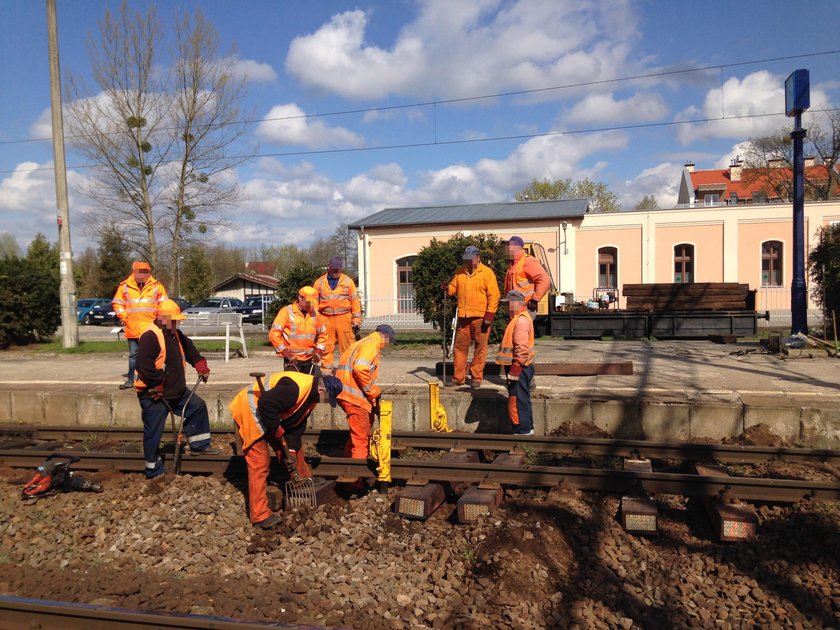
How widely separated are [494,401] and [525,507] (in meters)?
3.24

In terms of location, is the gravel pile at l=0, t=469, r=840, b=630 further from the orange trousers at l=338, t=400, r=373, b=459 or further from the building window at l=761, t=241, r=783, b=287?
the building window at l=761, t=241, r=783, b=287

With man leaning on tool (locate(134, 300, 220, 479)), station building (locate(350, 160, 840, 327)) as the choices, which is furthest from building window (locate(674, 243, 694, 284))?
man leaning on tool (locate(134, 300, 220, 479))

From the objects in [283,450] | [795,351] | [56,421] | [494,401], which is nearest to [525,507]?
[283,450]

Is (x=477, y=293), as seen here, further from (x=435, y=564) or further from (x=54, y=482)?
(x=54, y=482)

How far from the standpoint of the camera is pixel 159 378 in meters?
6.65

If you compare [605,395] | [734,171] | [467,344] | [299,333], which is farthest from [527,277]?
[734,171]

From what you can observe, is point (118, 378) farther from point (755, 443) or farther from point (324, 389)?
point (755, 443)

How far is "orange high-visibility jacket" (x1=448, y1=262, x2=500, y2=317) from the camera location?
9.38m

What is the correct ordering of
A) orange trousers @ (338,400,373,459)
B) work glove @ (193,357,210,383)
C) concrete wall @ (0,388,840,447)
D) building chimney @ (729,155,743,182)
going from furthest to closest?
building chimney @ (729,155,743,182), concrete wall @ (0,388,840,447), work glove @ (193,357,210,383), orange trousers @ (338,400,373,459)

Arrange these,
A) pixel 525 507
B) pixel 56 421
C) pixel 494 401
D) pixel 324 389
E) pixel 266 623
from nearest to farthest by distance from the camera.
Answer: pixel 266 623, pixel 525 507, pixel 324 389, pixel 494 401, pixel 56 421

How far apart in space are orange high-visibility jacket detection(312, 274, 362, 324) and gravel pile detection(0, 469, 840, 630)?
167 inches

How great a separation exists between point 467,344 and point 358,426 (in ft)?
11.1

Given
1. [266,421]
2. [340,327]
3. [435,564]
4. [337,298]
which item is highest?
[337,298]

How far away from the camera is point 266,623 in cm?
369
